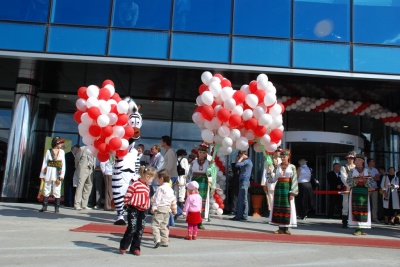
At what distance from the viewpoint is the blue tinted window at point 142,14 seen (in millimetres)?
12555

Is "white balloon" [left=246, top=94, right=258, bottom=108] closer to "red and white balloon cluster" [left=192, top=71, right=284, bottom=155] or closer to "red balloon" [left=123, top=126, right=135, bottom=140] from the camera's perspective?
"red and white balloon cluster" [left=192, top=71, right=284, bottom=155]

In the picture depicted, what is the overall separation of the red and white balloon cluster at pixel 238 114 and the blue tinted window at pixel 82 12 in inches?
212

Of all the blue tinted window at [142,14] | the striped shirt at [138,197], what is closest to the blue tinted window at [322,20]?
the blue tinted window at [142,14]

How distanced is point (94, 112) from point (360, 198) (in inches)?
240

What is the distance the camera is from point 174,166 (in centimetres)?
1004

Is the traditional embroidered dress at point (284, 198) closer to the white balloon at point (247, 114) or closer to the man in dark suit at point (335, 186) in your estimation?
the white balloon at point (247, 114)

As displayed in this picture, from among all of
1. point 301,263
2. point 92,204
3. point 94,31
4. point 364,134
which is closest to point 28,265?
point 301,263

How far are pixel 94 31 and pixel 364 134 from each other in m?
10.9

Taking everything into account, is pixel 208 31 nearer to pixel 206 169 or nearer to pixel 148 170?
pixel 206 169

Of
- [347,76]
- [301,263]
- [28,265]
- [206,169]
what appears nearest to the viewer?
[28,265]

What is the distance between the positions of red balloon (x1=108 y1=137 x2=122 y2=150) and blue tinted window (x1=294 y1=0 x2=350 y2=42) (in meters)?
7.23

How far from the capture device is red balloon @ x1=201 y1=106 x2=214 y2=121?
8.61 m

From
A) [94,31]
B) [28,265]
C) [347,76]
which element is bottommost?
[28,265]

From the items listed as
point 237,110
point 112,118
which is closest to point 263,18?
point 237,110
